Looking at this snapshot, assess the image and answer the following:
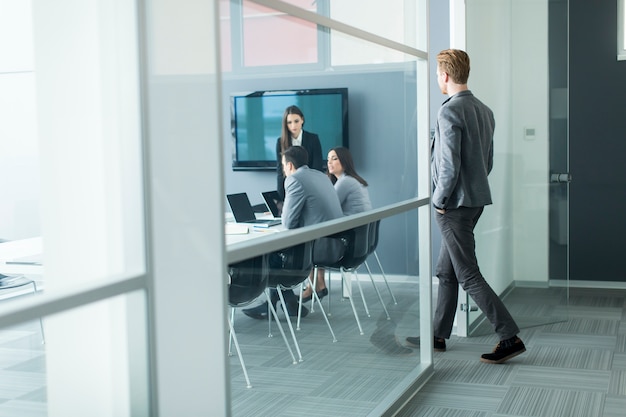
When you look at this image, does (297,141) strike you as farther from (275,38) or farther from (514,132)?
(514,132)

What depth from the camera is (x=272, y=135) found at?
2508mm

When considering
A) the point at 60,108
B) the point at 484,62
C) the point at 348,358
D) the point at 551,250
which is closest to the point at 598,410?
the point at 348,358

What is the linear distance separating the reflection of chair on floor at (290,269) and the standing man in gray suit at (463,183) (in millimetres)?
1605

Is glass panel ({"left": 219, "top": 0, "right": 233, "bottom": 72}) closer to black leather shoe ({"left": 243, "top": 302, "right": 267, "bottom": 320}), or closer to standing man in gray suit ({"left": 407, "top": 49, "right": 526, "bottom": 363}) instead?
black leather shoe ({"left": 243, "top": 302, "right": 267, "bottom": 320})

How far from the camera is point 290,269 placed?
2639 millimetres

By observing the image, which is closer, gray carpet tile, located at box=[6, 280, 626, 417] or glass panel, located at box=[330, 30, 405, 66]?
gray carpet tile, located at box=[6, 280, 626, 417]

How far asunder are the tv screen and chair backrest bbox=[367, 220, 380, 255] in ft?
1.72

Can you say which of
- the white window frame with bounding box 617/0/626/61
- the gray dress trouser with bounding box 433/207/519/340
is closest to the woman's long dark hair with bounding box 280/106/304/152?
the gray dress trouser with bounding box 433/207/519/340

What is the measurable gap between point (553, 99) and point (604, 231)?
145 centimetres

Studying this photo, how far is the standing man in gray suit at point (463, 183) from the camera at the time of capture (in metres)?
4.19

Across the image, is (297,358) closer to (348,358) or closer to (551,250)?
(348,358)

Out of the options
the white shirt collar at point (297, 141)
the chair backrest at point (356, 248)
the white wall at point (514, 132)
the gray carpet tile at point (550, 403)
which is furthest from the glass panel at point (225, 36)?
the white wall at point (514, 132)

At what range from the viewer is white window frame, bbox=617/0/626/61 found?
233 inches

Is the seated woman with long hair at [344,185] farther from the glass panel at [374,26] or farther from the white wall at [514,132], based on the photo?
the white wall at [514,132]
